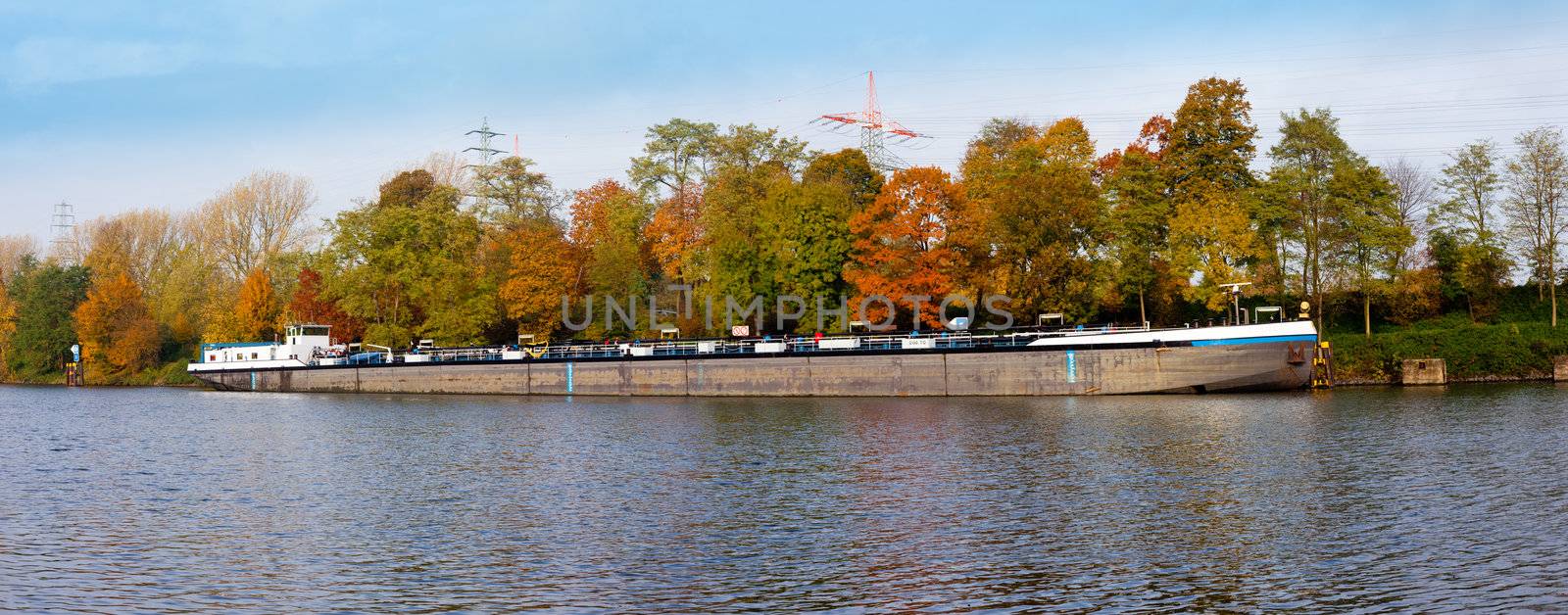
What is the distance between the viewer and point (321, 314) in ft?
325

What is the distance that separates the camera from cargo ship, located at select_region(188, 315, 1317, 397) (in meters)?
57.0

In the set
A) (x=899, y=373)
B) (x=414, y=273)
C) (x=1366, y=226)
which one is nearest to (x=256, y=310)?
(x=414, y=273)

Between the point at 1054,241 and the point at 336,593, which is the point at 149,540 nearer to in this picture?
the point at 336,593

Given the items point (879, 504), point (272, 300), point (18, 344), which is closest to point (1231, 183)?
point (879, 504)

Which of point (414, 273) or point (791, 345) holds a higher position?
point (414, 273)

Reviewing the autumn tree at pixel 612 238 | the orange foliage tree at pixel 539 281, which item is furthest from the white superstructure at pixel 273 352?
the autumn tree at pixel 612 238

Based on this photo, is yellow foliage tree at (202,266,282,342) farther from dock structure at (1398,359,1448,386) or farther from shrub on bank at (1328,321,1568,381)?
dock structure at (1398,359,1448,386)

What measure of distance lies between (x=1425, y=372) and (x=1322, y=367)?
5.71m

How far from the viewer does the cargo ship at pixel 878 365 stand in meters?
57.0

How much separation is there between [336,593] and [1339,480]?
74.1 ft

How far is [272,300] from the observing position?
103250 mm

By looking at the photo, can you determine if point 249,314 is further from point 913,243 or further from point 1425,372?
point 1425,372

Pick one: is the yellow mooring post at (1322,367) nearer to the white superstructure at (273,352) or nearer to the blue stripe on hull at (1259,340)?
the blue stripe on hull at (1259,340)

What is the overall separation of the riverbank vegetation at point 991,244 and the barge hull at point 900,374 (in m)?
7.19
